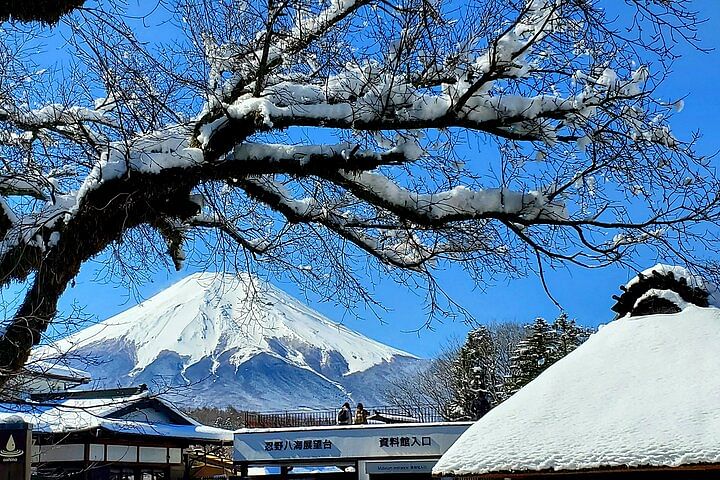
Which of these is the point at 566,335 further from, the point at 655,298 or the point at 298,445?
the point at 655,298

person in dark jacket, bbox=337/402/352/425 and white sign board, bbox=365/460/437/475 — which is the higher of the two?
person in dark jacket, bbox=337/402/352/425

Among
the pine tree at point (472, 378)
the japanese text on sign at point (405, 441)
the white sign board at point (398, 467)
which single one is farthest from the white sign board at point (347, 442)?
the pine tree at point (472, 378)

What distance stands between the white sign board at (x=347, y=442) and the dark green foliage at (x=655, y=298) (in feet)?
37.4

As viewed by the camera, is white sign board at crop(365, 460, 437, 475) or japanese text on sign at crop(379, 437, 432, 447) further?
japanese text on sign at crop(379, 437, 432, 447)

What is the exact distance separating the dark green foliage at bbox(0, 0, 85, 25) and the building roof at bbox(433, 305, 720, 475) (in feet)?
22.2

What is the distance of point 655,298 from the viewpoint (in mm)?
12070

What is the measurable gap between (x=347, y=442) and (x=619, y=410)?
15.9m

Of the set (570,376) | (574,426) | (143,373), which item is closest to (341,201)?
(574,426)

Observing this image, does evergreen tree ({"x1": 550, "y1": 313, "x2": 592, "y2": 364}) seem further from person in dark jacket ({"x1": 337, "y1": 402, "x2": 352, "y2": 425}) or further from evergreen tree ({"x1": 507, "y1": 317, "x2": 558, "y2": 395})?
person in dark jacket ({"x1": 337, "y1": 402, "x2": 352, "y2": 425})

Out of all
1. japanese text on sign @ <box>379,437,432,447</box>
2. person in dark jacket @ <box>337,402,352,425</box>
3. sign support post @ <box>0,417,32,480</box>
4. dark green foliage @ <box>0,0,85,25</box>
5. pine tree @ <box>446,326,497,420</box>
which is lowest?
sign support post @ <box>0,417,32,480</box>

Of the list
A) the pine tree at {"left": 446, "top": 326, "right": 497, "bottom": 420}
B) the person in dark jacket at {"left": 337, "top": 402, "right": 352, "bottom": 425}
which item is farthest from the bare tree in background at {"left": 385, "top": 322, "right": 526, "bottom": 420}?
the person in dark jacket at {"left": 337, "top": 402, "right": 352, "bottom": 425}

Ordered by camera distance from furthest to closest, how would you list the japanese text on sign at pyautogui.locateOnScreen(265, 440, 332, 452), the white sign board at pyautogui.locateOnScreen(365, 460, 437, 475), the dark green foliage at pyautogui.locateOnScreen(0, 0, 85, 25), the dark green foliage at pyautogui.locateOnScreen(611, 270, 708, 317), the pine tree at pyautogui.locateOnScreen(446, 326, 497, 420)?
the pine tree at pyautogui.locateOnScreen(446, 326, 497, 420)
the japanese text on sign at pyautogui.locateOnScreen(265, 440, 332, 452)
the white sign board at pyautogui.locateOnScreen(365, 460, 437, 475)
the dark green foliage at pyautogui.locateOnScreen(611, 270, 708, 317)
the dark green foliage at pyautogui.locateOnScreen(0, 0, 85, 25)

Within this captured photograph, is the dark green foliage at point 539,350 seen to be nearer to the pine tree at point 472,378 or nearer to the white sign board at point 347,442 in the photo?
the pine tree at point 472,378

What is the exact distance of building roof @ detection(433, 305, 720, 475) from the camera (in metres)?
8.71
